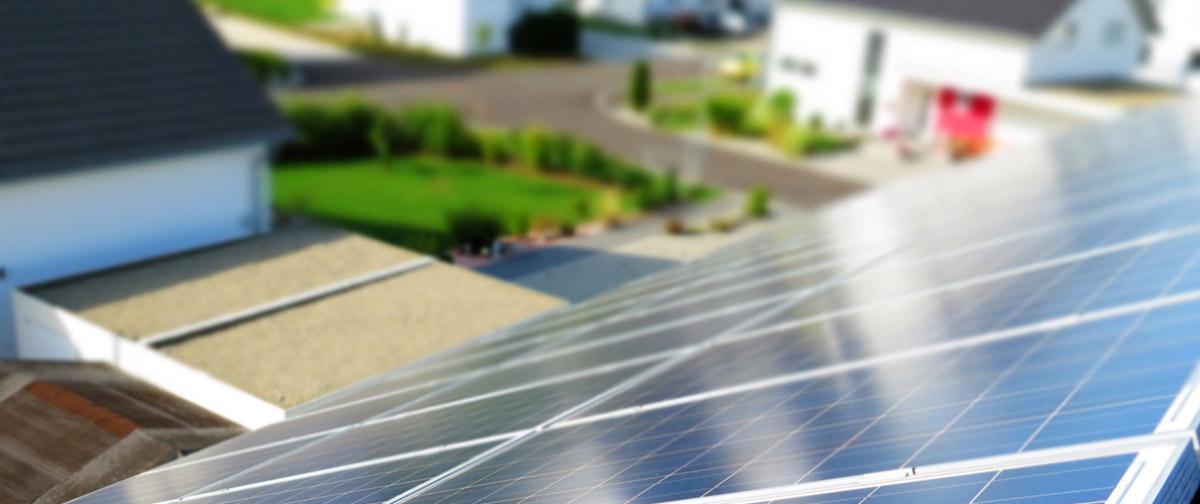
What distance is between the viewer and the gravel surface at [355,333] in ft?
41.7

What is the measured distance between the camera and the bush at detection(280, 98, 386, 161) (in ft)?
102

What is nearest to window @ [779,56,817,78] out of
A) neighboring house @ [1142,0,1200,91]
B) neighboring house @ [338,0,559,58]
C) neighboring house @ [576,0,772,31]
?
neighboring house @ [1142,0,1200,91]

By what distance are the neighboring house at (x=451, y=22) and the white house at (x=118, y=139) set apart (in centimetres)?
3463

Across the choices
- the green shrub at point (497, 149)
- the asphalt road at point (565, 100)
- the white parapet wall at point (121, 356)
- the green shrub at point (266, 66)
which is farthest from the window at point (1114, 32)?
the white parapet wall at point (121, 356)

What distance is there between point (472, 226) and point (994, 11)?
72.8ft

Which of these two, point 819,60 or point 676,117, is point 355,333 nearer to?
point 676,117

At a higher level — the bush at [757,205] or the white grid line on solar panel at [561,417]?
the white grid line on solar panel at [561,417]

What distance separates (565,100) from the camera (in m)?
43.6

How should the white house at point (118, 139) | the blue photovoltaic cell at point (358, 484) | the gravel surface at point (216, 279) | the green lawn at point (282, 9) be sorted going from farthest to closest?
1. the green lawn at point (282, 9)
2. the white house at point (118, 139)
3. the gravel surface at point (216, 279)
4. the blue photovoltaic cell at point (358, 484)

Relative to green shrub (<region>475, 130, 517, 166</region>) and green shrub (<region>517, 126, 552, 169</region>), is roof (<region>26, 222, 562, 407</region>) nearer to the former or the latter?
green shrub (<region>517, 126, 552, 169</region>)

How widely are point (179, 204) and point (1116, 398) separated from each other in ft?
50.1

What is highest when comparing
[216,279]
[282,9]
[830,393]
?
[830,393]

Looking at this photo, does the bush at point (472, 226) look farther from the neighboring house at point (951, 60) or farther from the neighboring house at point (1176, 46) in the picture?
the neighboring house at point (1176, 46)

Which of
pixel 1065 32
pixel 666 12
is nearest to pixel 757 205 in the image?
pixel 1065 32
